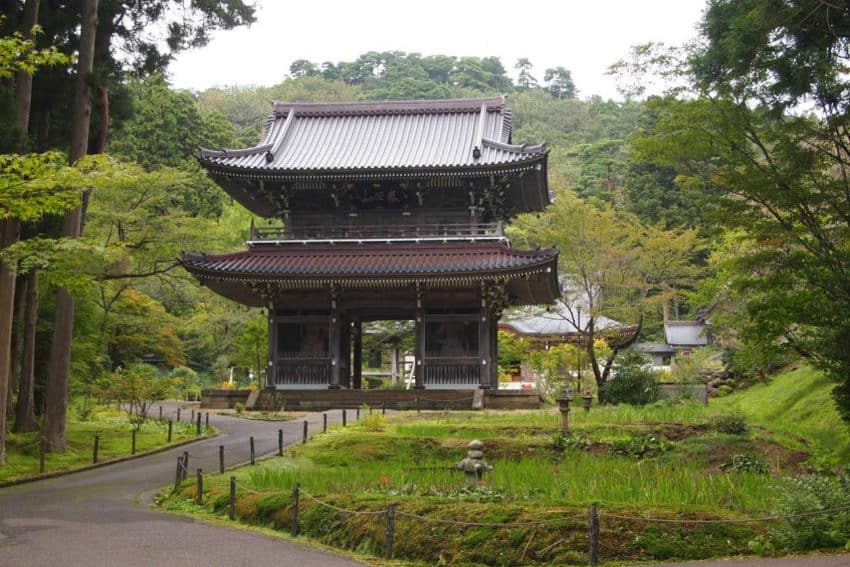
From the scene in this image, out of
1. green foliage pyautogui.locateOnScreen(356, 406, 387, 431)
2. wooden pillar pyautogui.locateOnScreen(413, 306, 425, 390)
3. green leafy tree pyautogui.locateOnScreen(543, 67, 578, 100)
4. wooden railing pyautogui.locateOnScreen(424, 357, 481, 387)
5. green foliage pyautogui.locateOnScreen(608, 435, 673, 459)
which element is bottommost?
green foliage pyautogui.locateOnScreen(608, 435, 673, 459)

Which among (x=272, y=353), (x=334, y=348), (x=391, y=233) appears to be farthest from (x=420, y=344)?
(x=272, y=353)

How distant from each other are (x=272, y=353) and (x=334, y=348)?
7.30 feet

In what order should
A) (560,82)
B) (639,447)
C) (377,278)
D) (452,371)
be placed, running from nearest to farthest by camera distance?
1. (639,447)
2. (377,278)
3. (452,371)
4. (560,82)

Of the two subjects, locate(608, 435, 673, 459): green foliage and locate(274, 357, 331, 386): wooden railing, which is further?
locate(274, 357, 331, 386): wooden railing

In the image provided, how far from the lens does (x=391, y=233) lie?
89.4 feet

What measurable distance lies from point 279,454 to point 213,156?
598 inches

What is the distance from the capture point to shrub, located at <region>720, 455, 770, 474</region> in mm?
12134

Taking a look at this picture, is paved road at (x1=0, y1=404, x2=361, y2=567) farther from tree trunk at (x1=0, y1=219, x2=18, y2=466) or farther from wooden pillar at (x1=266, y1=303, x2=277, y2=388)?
wooden pillar at (x1=266, y1=303, x2=277, y2=388)

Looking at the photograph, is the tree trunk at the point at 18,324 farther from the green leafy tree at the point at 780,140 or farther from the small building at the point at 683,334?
the small building at the point at 683,334

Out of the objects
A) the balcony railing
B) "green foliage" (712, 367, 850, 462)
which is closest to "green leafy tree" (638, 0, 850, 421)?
"green foliage" (712, 367, 850, 462)

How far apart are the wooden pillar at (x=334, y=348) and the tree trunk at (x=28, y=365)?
10.3 metres

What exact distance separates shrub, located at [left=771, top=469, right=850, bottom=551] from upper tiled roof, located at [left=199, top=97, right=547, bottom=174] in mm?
18158

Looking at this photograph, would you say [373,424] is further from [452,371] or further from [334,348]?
[334,348]

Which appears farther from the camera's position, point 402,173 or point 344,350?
point 344,350
